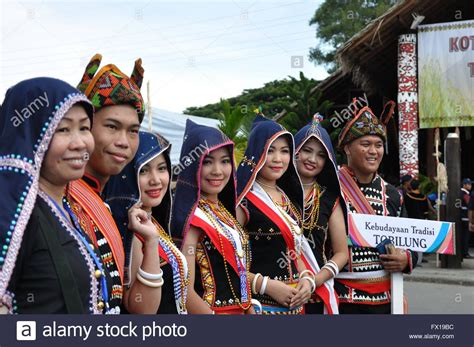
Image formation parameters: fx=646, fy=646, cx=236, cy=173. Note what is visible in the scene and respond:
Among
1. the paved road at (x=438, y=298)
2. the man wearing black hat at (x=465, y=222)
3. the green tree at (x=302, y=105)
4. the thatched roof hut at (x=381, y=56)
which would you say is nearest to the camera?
the paved road at (x=438, y=298)

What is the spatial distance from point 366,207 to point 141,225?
200 cm

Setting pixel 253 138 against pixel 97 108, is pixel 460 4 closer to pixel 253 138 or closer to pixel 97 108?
pixel 253 138

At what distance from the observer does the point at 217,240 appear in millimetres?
3184

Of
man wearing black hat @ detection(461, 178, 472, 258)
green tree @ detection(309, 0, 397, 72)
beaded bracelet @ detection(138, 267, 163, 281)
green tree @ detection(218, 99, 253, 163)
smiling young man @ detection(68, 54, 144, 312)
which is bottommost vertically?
man wearing black hat @ detection(461, 178, 472, 258)

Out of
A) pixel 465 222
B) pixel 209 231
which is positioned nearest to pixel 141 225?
pixel 209 231

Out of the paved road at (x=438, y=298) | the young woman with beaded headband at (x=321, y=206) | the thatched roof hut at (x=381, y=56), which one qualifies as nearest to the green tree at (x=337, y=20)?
the thatched roof hut at (x=381, y=56)

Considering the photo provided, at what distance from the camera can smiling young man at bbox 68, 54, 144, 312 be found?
2377 millimetres

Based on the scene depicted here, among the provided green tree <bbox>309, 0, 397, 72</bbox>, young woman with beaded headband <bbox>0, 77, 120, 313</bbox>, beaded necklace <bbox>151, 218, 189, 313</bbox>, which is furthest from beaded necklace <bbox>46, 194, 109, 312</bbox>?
green tree <bbox>309, 0, 397, 72</bbox>

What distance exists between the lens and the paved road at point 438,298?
749 cm

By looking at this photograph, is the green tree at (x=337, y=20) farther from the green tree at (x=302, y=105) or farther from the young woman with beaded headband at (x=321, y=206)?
the young woman with beaded headband at (x=321, y=206)

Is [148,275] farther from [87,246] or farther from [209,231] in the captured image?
[209,231]

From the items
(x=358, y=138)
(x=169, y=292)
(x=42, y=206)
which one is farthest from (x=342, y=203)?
(x=42, y=206)

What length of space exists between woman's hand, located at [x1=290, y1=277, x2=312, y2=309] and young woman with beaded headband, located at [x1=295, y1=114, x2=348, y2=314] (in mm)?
238

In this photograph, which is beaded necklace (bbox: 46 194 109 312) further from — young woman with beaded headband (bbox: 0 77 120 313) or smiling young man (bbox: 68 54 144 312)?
smiling young man (bbox: 68 54 144 312)
